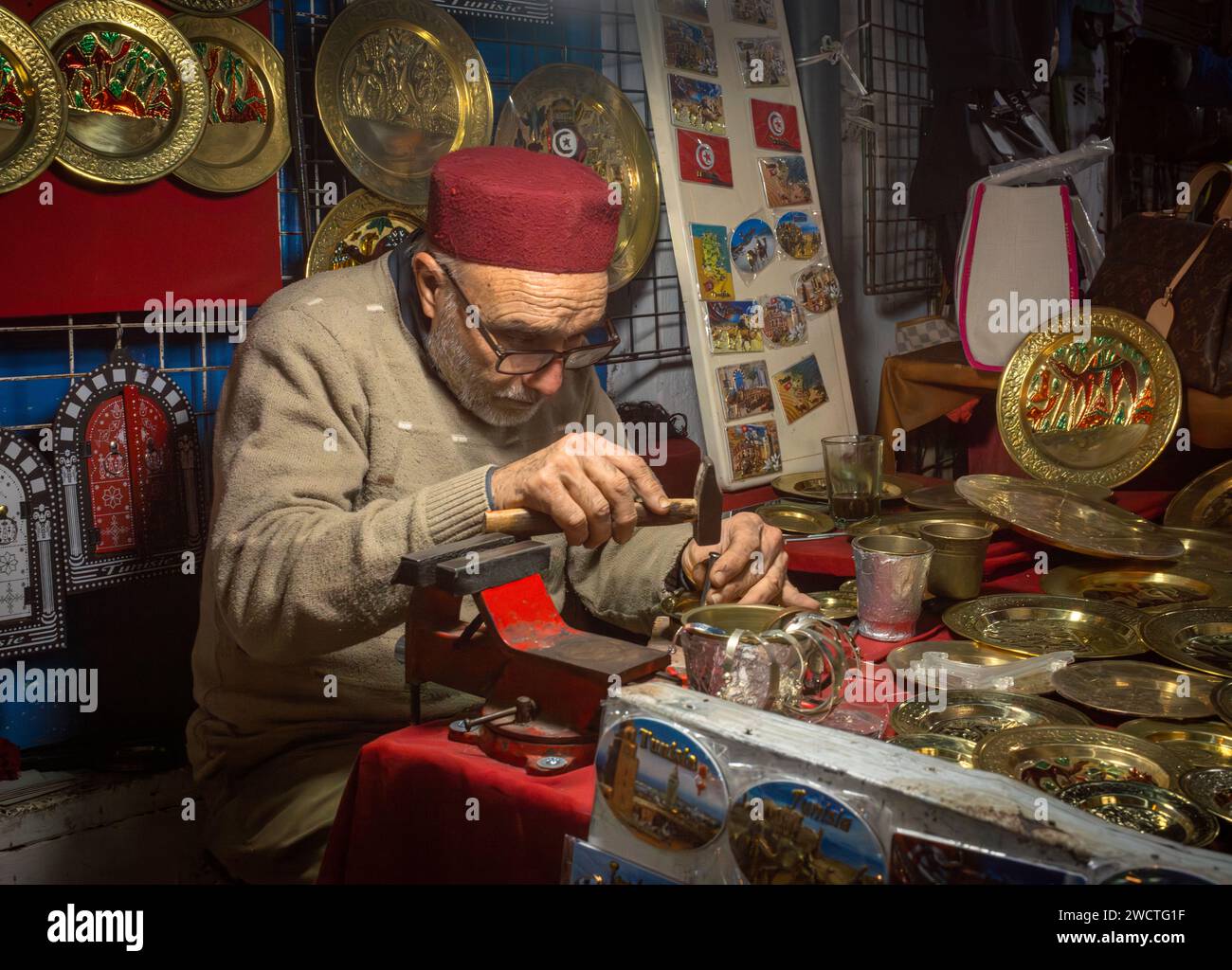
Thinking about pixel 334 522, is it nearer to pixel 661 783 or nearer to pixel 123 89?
pixel 661 783

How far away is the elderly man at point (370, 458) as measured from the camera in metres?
1.39

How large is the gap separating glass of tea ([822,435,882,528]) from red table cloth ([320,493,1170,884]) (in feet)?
2.59

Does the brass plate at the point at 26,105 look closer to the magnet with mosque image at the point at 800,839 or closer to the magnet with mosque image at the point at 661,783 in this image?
the magnet with mosque image at the point at 661,783

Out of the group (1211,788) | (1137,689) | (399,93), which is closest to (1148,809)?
(1211,788)

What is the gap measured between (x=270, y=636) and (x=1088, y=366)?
174cm

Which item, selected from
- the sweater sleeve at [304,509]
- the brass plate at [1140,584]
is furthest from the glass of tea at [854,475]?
the sweater sleeve at [304,509]

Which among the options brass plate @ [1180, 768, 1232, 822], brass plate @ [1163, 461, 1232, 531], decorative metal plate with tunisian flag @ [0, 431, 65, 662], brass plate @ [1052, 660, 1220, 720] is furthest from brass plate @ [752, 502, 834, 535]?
decorative metal plate with tunisian flag @ [0, 431, 65, 662]

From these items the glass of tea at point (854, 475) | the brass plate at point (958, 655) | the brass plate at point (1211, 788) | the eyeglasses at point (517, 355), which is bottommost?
the brass plate at point (1211, 788)

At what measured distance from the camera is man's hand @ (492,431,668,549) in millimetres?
1240

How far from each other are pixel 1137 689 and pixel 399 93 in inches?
75.1

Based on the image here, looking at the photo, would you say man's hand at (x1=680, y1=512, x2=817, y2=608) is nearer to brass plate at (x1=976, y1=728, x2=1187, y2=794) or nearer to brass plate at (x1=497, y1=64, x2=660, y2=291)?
brass plate at (x1=976, y1=728, x2=1187, y2=794)

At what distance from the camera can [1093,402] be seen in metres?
2.20

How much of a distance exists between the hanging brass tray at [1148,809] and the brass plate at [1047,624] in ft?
1.22
